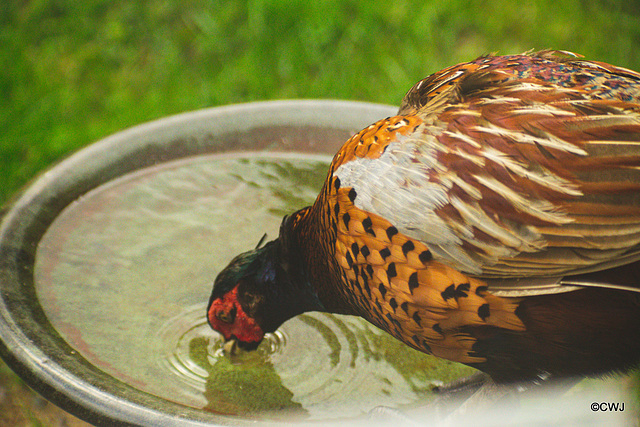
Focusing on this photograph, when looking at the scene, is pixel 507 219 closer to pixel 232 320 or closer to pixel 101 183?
pixel 232 320

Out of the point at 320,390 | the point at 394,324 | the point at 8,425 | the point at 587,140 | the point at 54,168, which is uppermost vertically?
the point at 587,140

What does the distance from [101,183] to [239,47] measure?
2234 mm

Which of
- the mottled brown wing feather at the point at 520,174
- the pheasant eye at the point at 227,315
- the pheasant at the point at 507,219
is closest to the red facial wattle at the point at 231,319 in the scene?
the pheasant eye at the point at 227,315

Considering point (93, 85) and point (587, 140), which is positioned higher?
point (587, 140)

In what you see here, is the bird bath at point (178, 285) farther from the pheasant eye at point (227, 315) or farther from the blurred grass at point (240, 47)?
the blurred grass at point (240, 47)

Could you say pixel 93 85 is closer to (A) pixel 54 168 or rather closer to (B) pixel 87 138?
(B) pixel 87 138

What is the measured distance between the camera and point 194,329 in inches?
→ 94.6

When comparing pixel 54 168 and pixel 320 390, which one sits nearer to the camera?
pixel 320 390

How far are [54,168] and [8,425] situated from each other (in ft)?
3.25

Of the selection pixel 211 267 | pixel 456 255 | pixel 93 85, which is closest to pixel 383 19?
pixel 93 85

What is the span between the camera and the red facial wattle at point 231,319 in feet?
7.50

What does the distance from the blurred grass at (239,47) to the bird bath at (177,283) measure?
4.54 feet

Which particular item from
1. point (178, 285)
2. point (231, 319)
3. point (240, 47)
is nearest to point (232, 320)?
point (231, 319)

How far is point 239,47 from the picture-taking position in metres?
4.75
